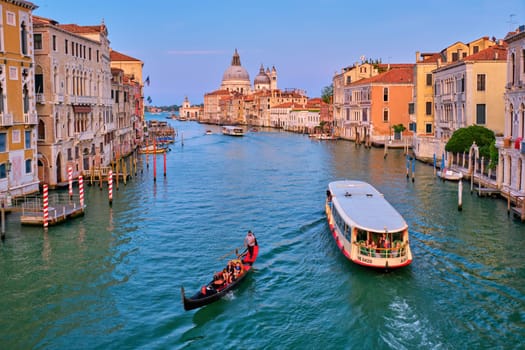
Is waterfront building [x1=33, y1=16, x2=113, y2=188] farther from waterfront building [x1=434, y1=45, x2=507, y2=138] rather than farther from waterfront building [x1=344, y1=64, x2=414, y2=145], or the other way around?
waterfront building [x1=344, y1=64, x2=414, y2=145]

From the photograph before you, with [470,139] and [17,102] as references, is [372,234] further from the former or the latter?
[470,139]

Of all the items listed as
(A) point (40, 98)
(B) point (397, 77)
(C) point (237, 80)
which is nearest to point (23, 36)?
(A) point (40, 98)

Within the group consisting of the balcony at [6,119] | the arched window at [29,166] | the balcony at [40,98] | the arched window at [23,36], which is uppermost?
the arched window at [23,36]

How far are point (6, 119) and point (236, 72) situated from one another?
518 ft

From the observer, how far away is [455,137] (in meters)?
31.9

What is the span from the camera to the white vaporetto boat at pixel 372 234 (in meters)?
15.3

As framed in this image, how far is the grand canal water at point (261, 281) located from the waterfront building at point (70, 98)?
3412 millimetres

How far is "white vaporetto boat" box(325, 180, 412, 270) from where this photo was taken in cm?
1527

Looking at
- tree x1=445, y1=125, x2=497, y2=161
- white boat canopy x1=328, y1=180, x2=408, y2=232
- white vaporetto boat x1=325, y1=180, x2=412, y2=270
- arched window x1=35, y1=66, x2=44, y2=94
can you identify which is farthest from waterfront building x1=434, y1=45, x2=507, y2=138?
arched window x1=35, y1=66, x2=44, y2=94

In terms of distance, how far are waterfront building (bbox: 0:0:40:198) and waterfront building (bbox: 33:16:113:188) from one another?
4.90 ft

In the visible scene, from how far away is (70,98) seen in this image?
96.5 ft

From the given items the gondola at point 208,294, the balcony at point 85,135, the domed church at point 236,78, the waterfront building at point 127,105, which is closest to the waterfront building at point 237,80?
the domed church at point 236,78

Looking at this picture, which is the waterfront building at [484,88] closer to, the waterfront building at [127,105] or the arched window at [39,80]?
the waterfront building at [127,105]

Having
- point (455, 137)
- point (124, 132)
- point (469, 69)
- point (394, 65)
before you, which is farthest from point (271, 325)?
point (394, 65)
